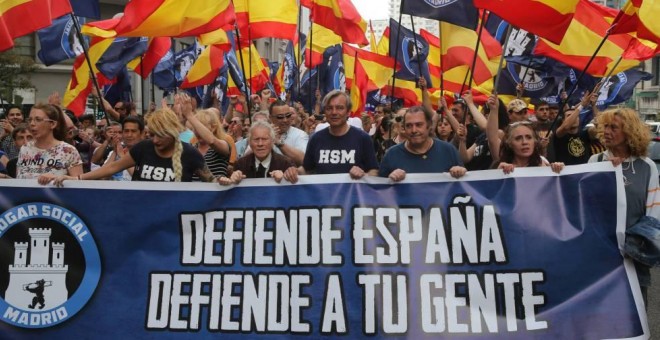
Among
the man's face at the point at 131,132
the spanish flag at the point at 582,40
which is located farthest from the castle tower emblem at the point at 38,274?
the spanish flag at the point at 582,40

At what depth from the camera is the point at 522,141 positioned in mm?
5016

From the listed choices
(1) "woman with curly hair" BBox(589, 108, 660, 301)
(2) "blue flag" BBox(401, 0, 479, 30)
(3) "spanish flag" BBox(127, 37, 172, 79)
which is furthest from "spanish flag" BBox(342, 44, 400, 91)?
(1) "woman with curly hair" BBox(589, 108, 660, 301)

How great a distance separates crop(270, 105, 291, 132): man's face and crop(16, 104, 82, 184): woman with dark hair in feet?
6.73

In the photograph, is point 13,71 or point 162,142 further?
point 13,71

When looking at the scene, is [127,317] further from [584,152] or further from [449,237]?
[584,152]

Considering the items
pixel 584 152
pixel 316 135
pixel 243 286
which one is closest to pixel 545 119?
pixel 584 152

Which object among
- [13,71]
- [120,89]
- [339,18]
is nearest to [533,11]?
[339,18]

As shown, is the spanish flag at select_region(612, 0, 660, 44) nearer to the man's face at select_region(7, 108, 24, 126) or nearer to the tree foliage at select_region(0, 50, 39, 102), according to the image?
the man's face at select_region(7, 108, 24, 126)

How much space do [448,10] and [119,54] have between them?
5.66m

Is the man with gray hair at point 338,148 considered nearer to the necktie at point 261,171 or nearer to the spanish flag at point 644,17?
the necktie at point 261,171

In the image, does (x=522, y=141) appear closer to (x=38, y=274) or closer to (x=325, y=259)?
(x=325, y=259)

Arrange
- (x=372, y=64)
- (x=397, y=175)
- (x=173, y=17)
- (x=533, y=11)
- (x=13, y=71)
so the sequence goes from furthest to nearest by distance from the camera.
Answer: (x=13, y=71) < (x=372, y=64) < (x=173, y=17) < (x=533, y=11) < (x=397, y=175)

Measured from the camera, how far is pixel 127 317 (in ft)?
15.4

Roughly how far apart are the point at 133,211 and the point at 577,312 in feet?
8.73
